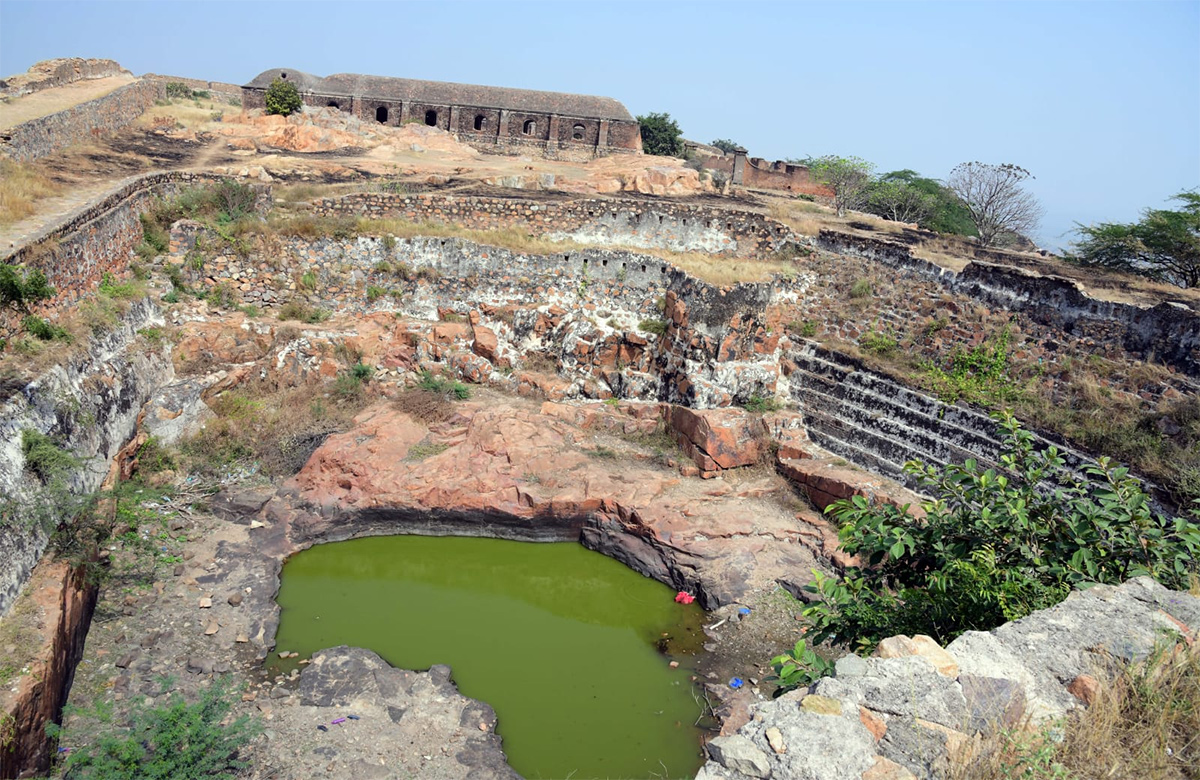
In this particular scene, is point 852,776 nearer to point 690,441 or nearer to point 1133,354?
point 690,441

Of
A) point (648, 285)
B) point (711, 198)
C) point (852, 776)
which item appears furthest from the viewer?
point (711, 198)

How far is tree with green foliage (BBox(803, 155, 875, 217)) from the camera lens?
2541 centimetres

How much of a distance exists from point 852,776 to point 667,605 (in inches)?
261

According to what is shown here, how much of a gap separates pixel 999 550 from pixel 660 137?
30.6 meters

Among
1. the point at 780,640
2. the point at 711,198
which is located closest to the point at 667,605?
the point at 780,640

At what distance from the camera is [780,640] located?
8953mm

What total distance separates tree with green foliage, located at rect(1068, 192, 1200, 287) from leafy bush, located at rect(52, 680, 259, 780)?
18.5m

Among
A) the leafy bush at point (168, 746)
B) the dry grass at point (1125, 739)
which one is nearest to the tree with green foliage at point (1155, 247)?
the dry grass at point (1125, 739)

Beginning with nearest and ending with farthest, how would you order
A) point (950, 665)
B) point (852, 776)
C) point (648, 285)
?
point (852, 776)
point (950, 665)
point (648, 285)

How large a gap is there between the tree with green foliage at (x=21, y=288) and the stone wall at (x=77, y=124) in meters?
6.77

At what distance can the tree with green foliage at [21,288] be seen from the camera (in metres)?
9.19

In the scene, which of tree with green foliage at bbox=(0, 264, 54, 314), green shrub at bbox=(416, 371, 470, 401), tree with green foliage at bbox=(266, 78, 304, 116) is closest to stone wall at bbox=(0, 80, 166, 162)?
tree with green foliage at bbox=(266, 78, 304, 116)

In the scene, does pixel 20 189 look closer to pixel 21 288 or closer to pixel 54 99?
pixel 21 288

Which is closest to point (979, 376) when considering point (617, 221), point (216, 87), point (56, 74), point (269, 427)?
point (617, 221)
